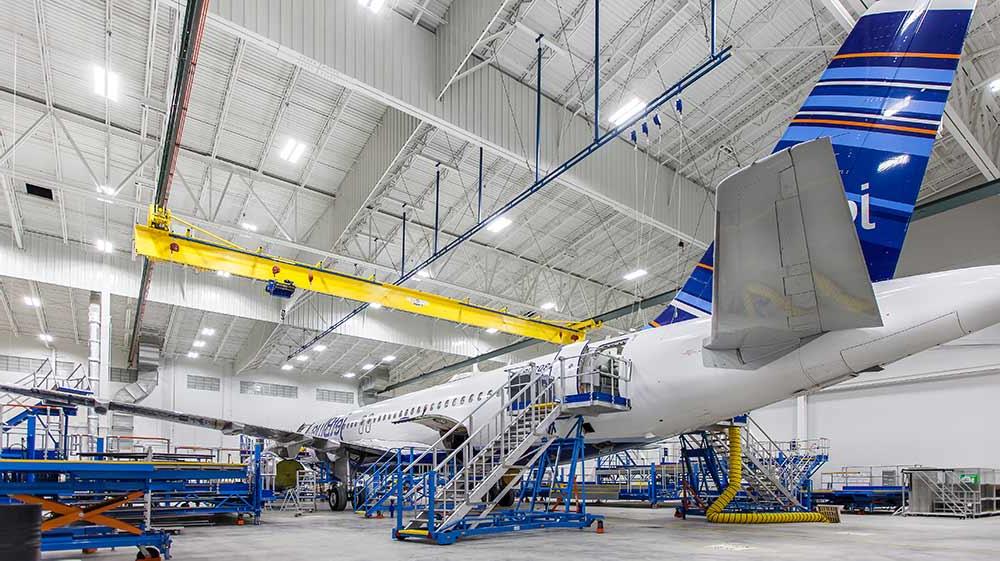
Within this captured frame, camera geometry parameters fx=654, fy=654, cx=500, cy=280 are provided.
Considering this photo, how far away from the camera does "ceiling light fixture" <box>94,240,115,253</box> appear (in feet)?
76.3

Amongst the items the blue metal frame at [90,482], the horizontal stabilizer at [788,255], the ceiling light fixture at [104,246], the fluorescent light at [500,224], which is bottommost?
the blue metal frame at [90,482]

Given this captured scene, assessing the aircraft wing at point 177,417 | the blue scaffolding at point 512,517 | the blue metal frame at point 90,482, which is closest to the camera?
the blue metal frame at point 90,482

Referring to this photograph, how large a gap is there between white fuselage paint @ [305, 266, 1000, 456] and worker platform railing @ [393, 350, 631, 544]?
21.0 inches

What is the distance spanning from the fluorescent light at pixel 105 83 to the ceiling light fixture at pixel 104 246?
8.11m

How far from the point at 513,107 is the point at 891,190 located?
10420 millimetres

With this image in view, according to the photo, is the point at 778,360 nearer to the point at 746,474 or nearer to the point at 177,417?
the point at 746,474

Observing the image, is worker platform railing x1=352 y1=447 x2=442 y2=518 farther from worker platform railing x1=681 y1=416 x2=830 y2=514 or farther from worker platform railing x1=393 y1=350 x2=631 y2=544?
worker platform railing x1=681 y1=416 x2=830 y2=514

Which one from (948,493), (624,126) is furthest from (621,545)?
(948,493)

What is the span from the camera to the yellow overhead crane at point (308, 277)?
16828 mm

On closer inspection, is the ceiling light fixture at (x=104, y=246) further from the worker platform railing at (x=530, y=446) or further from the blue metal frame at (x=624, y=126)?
the worker platform railing at (x=530, y=446)

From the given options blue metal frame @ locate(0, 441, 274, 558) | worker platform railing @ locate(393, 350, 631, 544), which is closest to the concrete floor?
worker platform railing @ locate(393, 350, 631, 544)

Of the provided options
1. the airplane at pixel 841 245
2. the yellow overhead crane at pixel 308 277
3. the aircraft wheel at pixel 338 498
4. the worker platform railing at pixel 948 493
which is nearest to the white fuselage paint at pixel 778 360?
the airplane at pixel 841 245

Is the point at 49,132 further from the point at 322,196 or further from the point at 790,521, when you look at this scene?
the point at 790,521

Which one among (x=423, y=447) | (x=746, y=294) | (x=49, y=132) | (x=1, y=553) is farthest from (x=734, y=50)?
(x=49, y=132)
